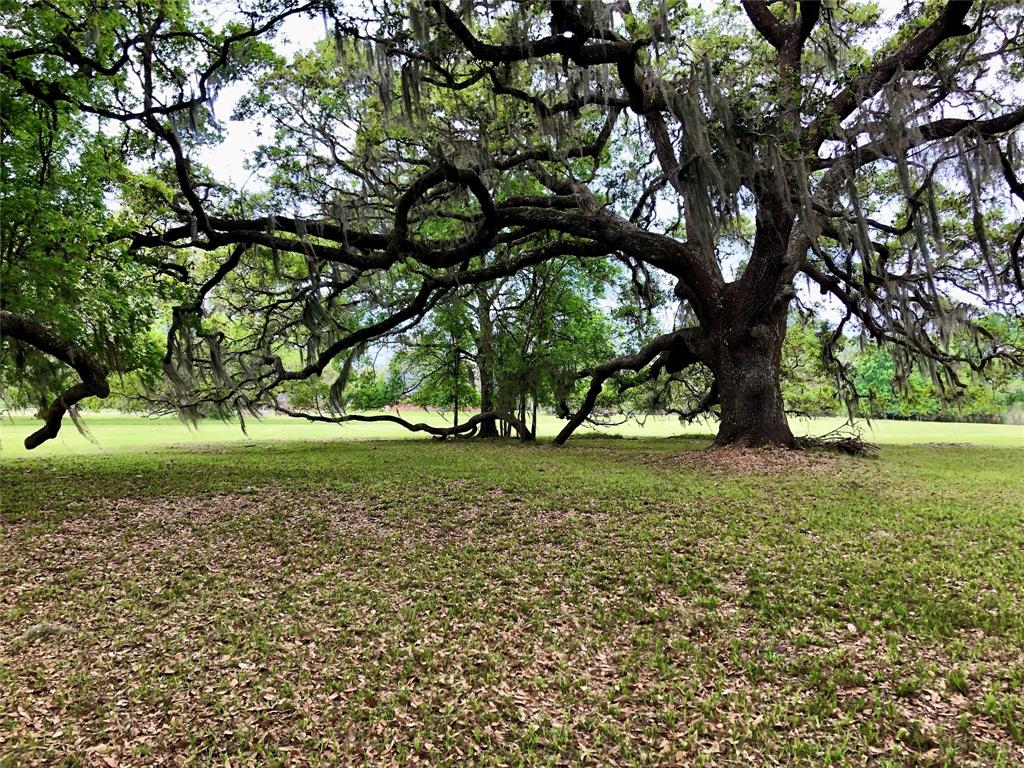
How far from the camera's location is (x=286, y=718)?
8.54ft

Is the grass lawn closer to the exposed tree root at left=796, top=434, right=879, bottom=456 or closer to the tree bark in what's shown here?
the exposed tree root at left=796, top=434, right=879, bottom=456

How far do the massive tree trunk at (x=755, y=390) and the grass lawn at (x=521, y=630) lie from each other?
8.54 ft

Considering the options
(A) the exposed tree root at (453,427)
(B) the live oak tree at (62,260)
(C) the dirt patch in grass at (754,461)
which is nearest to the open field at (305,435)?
(A) the exposed tree root at (453,427)

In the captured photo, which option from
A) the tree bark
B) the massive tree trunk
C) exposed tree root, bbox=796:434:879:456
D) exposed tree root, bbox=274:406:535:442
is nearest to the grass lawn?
the massive tree trunk

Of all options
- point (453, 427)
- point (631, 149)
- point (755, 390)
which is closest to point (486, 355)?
point (453, 427)

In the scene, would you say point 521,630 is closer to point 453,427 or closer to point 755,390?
point 755,390

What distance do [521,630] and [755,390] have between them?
690 centimetres

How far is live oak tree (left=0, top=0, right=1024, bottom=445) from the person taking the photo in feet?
21.6

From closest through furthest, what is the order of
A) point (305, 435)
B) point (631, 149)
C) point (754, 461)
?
point (754, 461), point (631, 149), point (305, 435)

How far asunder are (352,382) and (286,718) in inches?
627

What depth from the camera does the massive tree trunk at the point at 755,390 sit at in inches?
340

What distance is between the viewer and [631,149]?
13.2 m

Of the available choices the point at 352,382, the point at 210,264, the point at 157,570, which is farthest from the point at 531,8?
the point at 352,382

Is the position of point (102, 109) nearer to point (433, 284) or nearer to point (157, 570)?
point (433, 284)
